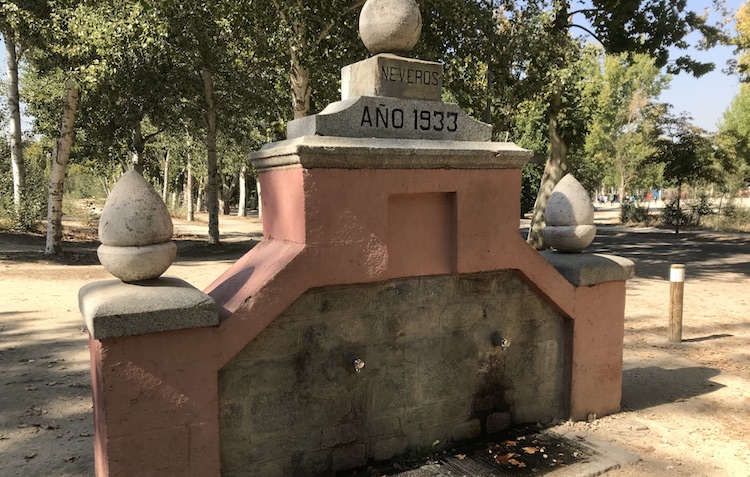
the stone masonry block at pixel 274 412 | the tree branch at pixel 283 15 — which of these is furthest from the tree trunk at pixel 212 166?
the stone masonry block at pixel 274 412

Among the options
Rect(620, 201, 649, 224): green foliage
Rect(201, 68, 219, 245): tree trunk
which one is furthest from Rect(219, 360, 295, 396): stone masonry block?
Rect(620, 201, 649, 224): green foliage

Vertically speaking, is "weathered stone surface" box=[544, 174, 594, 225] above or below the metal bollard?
above

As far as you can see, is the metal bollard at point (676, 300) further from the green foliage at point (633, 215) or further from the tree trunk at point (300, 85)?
the green foliage at point (633, 215)

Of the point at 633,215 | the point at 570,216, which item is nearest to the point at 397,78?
the point at 570,216

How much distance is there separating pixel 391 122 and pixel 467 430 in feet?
7.89

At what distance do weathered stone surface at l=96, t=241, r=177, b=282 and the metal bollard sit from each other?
6.84m

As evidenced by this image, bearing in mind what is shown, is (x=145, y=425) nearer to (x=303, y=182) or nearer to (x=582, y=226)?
(x=303, y=182)

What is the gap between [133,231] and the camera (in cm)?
317

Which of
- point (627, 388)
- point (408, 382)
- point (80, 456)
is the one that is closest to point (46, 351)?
point (80, 456)

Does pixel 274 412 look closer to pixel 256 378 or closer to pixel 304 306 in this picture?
pixel 256 378

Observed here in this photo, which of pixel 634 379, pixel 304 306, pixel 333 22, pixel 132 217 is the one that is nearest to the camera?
pixel 132 217

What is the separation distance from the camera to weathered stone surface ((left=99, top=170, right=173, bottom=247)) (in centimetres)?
316

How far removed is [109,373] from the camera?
299 centimetres

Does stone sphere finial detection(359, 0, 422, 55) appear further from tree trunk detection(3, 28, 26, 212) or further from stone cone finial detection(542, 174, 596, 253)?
tree trunk detection(3, 28, 26, 212)
